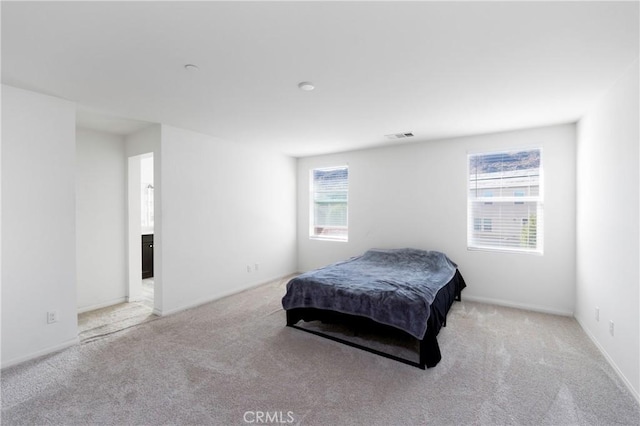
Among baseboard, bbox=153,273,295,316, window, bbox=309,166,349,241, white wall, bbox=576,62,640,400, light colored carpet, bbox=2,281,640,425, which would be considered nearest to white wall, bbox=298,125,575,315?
window, bbox=309,166,349,241

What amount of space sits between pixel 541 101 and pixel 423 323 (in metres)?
2.42

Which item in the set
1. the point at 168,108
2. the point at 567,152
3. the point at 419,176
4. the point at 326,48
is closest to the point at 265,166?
the point at 168,108

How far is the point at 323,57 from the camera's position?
2.02 meters

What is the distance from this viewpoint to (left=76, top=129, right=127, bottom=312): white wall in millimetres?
3867

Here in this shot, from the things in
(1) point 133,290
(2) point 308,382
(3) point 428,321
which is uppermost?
(3) point 428,321

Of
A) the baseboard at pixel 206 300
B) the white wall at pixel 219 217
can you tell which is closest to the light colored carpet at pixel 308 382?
the baseboard at pixel 206 300

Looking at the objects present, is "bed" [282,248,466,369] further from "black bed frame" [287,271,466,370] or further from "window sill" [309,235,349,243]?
"window sill" [309,235,349,243]

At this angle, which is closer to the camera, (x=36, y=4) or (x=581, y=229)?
(x=36, y=4)

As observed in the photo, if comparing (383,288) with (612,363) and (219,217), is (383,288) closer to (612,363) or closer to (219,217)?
(612,363)

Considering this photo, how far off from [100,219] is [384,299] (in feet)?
12.9

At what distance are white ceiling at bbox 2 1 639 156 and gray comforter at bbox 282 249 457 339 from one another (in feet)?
6.03

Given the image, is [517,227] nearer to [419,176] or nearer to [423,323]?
[419,176]

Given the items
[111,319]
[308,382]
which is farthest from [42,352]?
[308,382]

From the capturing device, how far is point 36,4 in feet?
4.88
